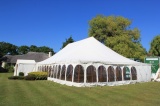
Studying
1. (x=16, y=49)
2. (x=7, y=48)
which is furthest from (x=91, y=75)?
(x=16, y=49)

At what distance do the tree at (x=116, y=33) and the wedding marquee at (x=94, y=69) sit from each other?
58.6 ft

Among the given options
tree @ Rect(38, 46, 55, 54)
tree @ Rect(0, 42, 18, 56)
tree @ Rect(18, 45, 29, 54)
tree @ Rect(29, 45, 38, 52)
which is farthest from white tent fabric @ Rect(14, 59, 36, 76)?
tree @ Rect(29, 45, 38, 52)

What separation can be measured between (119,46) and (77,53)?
2123cm

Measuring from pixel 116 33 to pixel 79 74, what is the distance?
27830 millimetres

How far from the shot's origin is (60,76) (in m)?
22.5

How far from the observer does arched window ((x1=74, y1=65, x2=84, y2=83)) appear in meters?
18.9

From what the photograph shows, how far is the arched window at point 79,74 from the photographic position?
744 inches

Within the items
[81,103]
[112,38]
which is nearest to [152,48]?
[112,38]

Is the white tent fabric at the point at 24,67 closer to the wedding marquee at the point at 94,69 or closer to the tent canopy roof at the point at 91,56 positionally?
the wedding marquee at the point at 94,69

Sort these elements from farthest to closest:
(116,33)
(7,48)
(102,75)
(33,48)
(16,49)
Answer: (33,48), (16,49), (7,48), (116,33), (102,75)

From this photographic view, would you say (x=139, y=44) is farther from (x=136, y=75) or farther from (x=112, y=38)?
(x=136, y=75)

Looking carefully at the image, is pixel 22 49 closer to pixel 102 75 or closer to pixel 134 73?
pixel 134 73

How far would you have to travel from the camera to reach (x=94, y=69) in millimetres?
19766

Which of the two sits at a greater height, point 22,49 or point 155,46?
point 22,49
